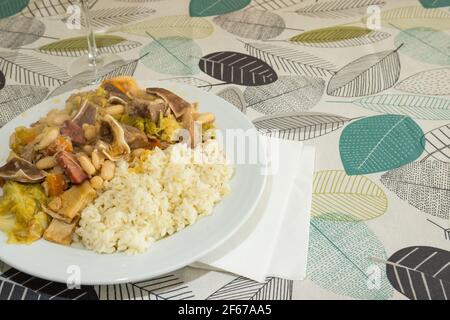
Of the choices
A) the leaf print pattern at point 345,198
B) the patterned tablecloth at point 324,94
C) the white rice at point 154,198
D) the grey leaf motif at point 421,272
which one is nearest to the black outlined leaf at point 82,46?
the patterned tablecloth at point 324,94

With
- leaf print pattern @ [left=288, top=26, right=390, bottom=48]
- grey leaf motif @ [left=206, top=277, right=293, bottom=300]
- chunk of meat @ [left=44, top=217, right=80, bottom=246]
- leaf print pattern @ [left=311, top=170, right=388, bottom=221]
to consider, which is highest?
leaf print pattern @ [left=288, top=26, right=390, bottom=48]

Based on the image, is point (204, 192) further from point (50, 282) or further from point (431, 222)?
point (431, 222)

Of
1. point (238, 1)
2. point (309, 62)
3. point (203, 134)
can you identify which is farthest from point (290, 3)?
point (203, 134)

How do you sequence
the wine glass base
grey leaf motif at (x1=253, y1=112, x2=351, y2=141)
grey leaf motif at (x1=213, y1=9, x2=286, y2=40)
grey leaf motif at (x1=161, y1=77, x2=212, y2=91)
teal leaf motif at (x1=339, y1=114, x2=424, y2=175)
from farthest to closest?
grey leaf motif at (x1=213, y1=9, x2=286, y2=40) → the wine glass base → grey leaf motif at (x1=161, y1=77, x2=212, y2=91) → grey leaf motif at (x1=253, y1=112, x2=351, y2=141) → teal leaf motif at (x1=339, y1=114, x2=424, y2=175)

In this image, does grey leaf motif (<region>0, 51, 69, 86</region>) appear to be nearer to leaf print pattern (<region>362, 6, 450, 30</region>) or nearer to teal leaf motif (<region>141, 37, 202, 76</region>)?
teal leaf motif (<region>141, 37, 202, 76</region>)

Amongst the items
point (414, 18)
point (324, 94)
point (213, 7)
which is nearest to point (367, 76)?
point (324, 94)

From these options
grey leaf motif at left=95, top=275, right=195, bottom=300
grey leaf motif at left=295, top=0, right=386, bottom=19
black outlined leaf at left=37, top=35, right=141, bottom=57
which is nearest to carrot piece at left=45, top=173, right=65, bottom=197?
grey leaf motif at left=95, top=275, right=195, bottom=300
